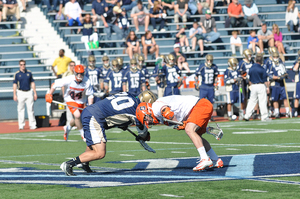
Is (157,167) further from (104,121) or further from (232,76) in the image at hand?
(232,76)

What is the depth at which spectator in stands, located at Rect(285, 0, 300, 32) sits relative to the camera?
79.8 ft

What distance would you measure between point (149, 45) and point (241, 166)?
51.6 ft

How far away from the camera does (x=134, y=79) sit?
1742cm

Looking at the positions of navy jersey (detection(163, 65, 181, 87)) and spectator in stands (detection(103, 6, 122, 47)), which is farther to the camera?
spectator in stands (detection(103, 6, 122, 47))

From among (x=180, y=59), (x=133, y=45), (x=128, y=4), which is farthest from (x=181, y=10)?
(x=180, y=59)

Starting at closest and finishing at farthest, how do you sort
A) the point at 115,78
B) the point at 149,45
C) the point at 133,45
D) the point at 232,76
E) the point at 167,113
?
the point at 167,113
the point at 115,78
the point at 232,76
the point at 133,45
the point at 149,45

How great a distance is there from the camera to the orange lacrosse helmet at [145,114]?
21.1ft

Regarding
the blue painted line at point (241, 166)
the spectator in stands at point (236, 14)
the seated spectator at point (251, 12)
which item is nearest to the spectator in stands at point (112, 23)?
the spectator in stands at point (236, 14)

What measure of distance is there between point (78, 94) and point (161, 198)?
736cm

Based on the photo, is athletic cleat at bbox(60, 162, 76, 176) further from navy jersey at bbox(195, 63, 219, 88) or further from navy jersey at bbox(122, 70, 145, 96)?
navy jersey at bbox(195, 63, 219, 88)

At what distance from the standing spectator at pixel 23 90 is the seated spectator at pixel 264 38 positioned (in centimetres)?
1085

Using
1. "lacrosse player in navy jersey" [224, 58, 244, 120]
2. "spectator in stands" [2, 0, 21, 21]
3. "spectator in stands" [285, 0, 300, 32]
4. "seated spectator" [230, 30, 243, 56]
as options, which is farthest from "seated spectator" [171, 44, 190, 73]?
"spectator in stands" [2, 0, 21, 21]

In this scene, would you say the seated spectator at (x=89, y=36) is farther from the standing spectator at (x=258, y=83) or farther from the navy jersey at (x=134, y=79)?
the standing spectator at (x=258, y=83)

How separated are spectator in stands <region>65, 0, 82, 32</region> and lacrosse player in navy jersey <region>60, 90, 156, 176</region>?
1697 centimetres
